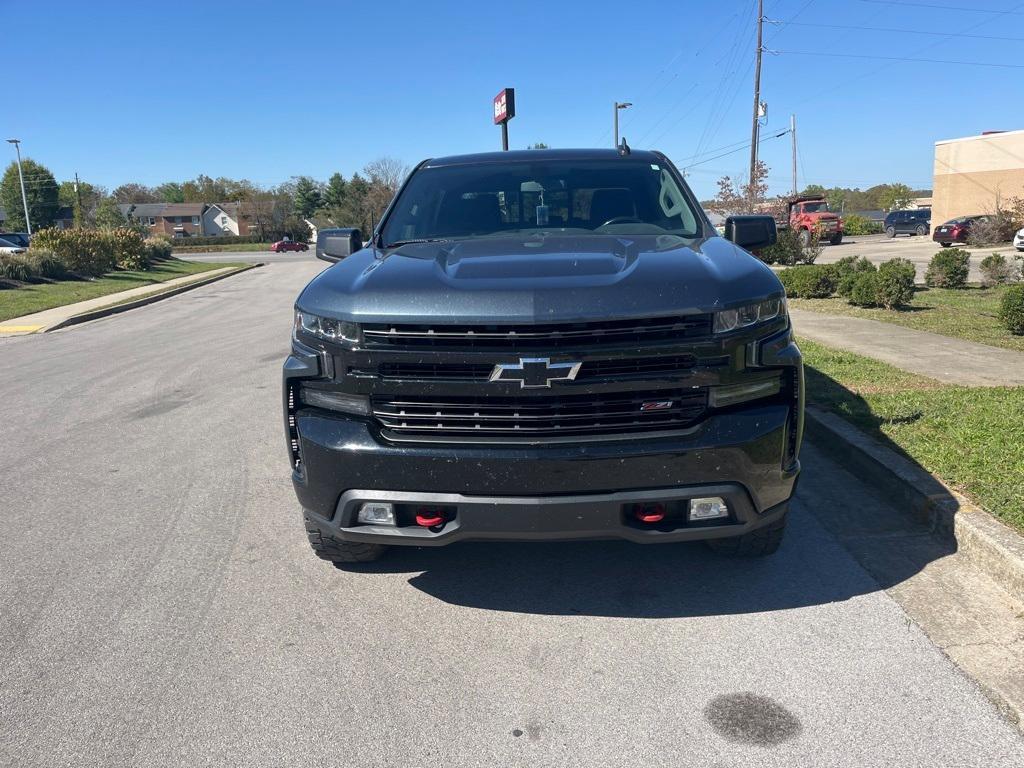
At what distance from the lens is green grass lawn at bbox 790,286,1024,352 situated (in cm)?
927

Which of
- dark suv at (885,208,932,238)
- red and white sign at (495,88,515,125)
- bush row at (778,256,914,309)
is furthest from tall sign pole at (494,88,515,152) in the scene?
dark suv at (885,208,932,238)

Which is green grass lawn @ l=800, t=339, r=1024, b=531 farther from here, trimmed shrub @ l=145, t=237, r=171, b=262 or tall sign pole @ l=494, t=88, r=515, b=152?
trimmed shrub @ l=145, t=237, r=171, b=262

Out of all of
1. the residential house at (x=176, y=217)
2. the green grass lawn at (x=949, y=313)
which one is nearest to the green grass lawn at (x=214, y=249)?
the residential house at (x=176, y=217)

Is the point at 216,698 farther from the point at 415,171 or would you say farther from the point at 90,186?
the point at 90,186

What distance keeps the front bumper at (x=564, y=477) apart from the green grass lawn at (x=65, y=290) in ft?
52.9

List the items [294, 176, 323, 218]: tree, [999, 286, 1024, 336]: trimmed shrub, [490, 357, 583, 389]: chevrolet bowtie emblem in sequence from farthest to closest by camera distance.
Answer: [294, 176, 323, 218]: tree
[999, 286, 1024, 336]: trimmed shrub
[490, 357, 583, 389]: chevrolet bowtie emblem

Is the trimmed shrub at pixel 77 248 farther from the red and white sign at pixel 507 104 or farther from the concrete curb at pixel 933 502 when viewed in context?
the concrete curb at pixel 933 502

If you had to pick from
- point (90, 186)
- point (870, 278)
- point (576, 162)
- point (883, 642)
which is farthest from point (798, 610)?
point (90, 186)

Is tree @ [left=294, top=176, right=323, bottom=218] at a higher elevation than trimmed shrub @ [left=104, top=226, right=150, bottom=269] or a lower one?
higher

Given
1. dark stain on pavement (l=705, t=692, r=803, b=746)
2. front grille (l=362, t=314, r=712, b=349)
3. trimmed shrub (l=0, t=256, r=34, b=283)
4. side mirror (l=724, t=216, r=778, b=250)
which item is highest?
side mirror (l=724, t=216, r=778, b=250)

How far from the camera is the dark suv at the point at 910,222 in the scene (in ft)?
149

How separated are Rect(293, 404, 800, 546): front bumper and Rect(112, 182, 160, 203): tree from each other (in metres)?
150

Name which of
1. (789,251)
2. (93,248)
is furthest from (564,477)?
(93,248)

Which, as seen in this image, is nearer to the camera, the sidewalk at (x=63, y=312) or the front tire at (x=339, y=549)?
the front tire at (x=339, y=549)
